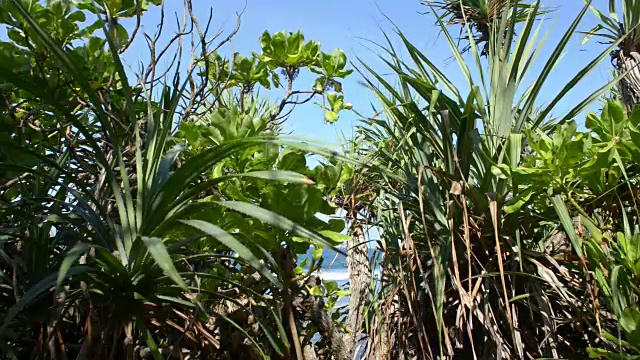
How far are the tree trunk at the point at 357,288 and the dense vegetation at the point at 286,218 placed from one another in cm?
20

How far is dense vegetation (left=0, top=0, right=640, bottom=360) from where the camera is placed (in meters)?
0.90

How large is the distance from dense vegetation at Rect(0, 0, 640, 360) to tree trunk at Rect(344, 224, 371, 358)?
0.67 feet

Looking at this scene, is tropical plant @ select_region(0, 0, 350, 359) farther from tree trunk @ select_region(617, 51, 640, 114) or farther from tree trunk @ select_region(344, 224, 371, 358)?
tree trunk @ select_region(617, 51, 640, 114)

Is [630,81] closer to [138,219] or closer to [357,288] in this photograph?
[357,288]

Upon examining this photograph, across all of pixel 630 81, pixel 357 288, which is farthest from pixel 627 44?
pixel 357 288

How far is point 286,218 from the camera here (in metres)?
0.94

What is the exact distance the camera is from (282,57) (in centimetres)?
160

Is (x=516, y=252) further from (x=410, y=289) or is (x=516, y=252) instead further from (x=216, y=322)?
(x=216, y=322)

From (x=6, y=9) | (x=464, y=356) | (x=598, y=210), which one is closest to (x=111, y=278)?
(x=6, y=9)

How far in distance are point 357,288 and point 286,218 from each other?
4.51 ft

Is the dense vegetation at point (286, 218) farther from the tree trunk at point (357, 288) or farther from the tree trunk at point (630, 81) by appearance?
the tree trunk at point (630, 81)

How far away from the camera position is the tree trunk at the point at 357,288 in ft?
5.35

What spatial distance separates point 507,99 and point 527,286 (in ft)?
1.44

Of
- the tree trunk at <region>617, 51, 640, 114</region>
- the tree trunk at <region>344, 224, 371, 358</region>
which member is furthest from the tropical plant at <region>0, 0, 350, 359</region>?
the tree trunk at <region>617, 51, 640, 114</region>
